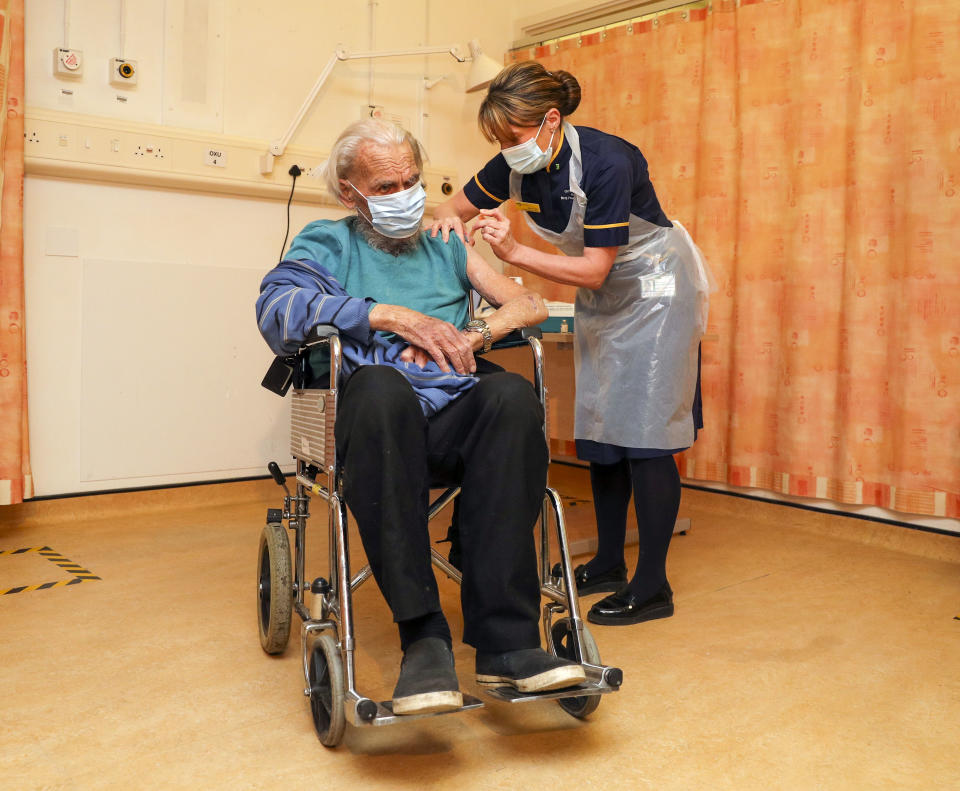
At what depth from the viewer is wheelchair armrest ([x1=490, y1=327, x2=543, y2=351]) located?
1.62 m

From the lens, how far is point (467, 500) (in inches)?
53.2

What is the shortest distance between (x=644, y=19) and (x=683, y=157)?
59 cm

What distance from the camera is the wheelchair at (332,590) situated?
1.26m

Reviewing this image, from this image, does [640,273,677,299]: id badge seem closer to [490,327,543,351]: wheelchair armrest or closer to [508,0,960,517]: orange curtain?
[490,327,543,351]: wheelchair armrest

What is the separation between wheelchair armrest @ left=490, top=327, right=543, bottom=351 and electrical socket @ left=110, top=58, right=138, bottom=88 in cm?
192

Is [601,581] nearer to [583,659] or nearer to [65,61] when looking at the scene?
[583,659]

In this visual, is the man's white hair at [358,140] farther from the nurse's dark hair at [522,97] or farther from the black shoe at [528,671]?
the black shoe at [528,671]

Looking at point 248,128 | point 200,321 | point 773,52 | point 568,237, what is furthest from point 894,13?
point 200,321

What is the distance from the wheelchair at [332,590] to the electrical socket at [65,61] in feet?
5.48

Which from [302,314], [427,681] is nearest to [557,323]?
[302,314]

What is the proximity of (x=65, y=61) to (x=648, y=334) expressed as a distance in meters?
2.07

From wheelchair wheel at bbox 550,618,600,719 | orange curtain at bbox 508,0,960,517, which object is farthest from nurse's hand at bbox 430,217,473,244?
orange curtain at bbox 508,0,960,517

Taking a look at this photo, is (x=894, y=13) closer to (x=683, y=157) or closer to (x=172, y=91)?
(x=683, y=157)

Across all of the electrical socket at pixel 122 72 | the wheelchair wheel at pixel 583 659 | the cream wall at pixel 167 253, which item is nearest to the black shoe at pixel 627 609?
the wheelchair wheel at pixel 583 659
